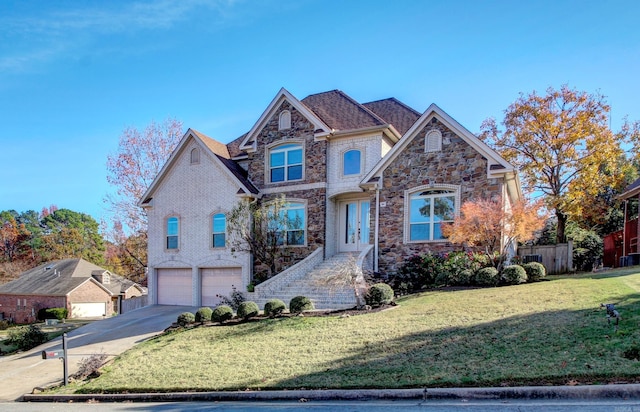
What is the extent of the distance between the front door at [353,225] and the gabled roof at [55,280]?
104 feet

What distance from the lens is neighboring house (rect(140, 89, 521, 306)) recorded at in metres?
16.3

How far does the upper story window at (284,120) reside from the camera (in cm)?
2014

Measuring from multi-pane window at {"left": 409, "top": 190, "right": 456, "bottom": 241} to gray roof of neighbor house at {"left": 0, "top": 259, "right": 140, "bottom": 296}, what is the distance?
3553cm

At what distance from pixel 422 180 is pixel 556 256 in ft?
27.1

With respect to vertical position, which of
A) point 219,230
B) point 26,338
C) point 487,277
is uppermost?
point 219,230

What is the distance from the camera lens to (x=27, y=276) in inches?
1716

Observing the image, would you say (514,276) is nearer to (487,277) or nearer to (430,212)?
(487,277)

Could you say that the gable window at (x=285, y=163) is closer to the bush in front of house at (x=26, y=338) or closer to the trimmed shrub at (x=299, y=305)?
the trimmed shrub at (x=299, y=305)

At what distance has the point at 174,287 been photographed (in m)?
21.2

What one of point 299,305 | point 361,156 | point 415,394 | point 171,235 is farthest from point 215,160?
point 415,394

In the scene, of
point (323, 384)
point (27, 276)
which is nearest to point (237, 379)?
point (323, 384)

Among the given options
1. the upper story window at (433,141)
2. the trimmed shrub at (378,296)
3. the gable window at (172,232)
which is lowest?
→ the trimmed shrub at (378,296)

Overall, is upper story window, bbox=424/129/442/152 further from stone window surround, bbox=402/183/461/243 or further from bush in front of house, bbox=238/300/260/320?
bush in front of house, bbox=238/300/260/320

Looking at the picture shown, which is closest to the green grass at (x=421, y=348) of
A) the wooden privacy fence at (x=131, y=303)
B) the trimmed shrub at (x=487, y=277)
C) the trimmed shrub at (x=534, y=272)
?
the trimmed shrub at (x=487, y=277)
